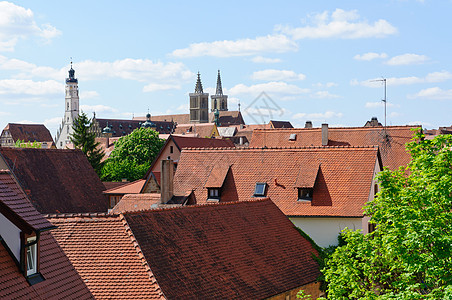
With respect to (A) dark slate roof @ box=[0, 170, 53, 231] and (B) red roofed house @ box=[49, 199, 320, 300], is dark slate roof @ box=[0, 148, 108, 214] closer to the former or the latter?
(B) red roofed house @ box=[49, 199, 320, 300]

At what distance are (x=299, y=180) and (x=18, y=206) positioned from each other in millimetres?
19658

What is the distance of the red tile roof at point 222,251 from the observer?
19.2m

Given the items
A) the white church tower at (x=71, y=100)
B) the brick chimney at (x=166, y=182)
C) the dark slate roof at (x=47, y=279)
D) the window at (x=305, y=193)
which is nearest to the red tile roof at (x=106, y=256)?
the dark slate roof at (x=47, y=279)

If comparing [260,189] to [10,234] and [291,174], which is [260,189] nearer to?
[291,174]

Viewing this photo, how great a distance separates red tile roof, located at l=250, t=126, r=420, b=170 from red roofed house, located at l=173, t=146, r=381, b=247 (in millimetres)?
9324

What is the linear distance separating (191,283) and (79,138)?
54.7 meters

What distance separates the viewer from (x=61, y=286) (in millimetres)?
14305

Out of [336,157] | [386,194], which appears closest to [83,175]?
[336,157]

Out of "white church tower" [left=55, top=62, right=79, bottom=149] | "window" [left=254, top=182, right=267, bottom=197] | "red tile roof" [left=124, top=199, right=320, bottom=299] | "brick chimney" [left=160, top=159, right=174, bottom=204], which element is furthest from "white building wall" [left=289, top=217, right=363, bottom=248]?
"white church tower" [left=55, top=62, right=79, bottom=149]

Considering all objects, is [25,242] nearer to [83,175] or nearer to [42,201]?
[42,201]

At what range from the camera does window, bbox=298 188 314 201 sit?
31281mm

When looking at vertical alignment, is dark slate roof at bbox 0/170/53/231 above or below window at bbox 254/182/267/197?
above

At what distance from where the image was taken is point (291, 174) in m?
32.7

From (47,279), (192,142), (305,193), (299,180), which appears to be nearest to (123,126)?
(192,142)
